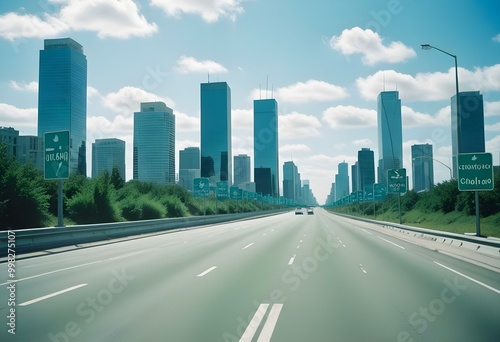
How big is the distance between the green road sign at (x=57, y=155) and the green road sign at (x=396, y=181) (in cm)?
3466

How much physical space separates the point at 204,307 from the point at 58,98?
17049 centimetres

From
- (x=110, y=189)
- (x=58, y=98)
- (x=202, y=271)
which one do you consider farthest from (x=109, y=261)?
(x=58, y=98)

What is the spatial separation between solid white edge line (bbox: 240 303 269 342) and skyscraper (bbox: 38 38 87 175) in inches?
4929

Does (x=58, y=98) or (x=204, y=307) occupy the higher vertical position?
(x=58, y=98)

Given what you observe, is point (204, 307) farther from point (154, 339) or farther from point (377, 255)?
point (377, 255)

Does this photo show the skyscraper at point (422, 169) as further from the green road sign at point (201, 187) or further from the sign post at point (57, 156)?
the sign post at point (57, 156)

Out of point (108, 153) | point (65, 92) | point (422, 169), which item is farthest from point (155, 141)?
point (422, 169)

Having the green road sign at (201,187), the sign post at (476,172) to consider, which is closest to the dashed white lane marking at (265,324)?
the sign post at (476,172)

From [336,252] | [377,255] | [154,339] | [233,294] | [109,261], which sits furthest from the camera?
[336,252]

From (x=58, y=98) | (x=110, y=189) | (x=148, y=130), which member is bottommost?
(x=110, y=189)

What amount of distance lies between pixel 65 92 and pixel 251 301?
157666mm

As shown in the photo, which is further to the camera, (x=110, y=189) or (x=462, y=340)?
(x=110, y=189)

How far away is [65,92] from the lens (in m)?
150

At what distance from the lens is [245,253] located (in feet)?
62.3
